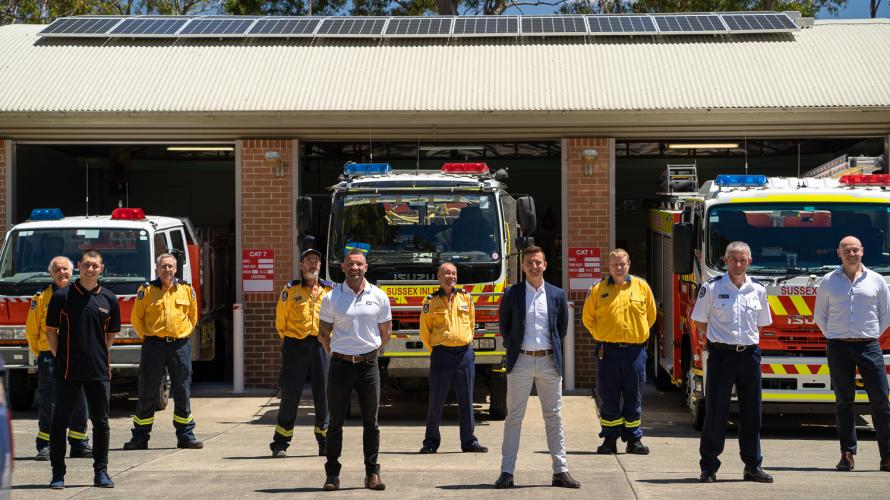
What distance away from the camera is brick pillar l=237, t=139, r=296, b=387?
57.6 ft

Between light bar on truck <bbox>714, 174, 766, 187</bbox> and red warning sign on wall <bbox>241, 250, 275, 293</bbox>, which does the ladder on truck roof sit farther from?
red warning sign on wall <bbox>241, 250, 275, 293</bbox>

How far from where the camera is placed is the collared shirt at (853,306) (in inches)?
417

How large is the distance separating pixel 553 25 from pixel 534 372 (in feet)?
39.2

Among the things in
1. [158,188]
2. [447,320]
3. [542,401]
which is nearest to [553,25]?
[447,320]

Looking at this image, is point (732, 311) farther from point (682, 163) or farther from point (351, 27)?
point (682, 163)

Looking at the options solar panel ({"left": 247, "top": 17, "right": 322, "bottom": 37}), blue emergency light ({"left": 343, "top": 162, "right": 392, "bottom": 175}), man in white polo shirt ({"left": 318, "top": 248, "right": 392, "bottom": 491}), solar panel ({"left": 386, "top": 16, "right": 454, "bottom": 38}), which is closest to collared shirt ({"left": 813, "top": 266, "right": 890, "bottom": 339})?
man in white polo shirt ({"left": 318, "top": 248, "right": 392, "bottom": 491})

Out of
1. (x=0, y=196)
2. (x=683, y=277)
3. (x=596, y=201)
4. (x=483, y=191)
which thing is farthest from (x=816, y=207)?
(x=0, y=196)

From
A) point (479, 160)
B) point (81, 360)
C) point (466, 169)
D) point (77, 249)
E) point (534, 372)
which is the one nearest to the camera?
point (534, 372)

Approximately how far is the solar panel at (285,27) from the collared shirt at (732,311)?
1139 centimetres

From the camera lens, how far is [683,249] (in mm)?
12922

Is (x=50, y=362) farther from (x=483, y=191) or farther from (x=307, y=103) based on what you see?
(x=307, y=103)

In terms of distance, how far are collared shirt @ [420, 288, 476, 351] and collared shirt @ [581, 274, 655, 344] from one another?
1.14 m

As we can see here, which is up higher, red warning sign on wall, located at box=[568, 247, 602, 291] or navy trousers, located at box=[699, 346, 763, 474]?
red warning sign on wall, located at box=[568, 247, 602, 291]

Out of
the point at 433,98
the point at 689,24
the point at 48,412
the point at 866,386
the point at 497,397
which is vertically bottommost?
the point at 497,397
